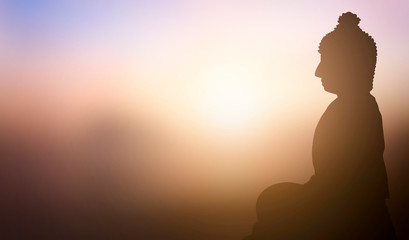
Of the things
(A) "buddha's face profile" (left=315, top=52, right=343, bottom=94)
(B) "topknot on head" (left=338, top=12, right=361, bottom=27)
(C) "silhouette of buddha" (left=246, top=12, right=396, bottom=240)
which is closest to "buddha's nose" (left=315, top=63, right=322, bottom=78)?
(A) "buddha's face profile" (left=315, top=52, right=343, bottom=94)

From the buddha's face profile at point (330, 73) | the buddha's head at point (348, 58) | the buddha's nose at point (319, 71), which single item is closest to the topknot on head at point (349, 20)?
the buddha's head at point (348, 58)

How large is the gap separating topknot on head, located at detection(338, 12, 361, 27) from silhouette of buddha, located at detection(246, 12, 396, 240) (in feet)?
0.07

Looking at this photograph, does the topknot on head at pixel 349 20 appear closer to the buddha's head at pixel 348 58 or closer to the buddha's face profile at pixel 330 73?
→ the buddha's head at pixel 348 58

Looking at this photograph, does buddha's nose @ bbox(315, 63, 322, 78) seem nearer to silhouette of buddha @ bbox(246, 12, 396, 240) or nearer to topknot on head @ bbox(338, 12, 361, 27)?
silhouette of buddha @ bbox(246, 12, 396, 240)

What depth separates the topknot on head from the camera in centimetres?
635

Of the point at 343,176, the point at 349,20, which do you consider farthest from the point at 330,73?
the point at 343,176

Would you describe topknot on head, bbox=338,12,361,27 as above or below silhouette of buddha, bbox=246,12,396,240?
above

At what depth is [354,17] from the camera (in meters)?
6.38

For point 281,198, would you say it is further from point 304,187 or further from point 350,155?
point 350,155

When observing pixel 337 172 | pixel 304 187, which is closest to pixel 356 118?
pixel 337 172

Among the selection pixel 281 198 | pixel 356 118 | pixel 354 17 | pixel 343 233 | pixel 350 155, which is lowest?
pixel 343 233

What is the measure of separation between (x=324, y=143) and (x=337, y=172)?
418 millimetres

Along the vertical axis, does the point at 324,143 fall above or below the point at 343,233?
above

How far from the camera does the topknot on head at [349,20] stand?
6348 millimetres
